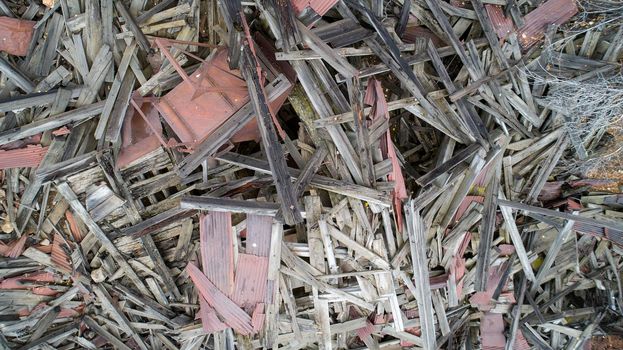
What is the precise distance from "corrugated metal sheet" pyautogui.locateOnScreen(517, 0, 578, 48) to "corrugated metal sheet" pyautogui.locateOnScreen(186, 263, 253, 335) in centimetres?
319

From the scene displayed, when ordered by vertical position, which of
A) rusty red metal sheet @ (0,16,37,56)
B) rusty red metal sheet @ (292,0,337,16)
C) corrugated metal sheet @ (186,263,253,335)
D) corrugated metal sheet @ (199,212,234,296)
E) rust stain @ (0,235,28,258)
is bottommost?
corrugated metal sheet @ (186,263,253,335)

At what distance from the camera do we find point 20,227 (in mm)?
4070

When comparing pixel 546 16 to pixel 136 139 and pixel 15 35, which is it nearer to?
pixel 136 139

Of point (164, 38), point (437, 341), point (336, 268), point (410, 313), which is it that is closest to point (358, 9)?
point (164, 38)

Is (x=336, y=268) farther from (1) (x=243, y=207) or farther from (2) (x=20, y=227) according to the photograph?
(2) (x=20, y=227)

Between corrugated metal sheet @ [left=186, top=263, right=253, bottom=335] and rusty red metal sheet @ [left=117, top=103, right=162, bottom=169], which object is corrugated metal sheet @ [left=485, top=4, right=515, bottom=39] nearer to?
rusty red metal sheet @ [left=117, top=103, right=162, bottom=169]

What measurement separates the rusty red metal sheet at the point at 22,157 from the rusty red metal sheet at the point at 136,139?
608mm

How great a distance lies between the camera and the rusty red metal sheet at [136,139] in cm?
383

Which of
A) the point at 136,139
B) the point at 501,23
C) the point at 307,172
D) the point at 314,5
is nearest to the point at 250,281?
the point at 307,172

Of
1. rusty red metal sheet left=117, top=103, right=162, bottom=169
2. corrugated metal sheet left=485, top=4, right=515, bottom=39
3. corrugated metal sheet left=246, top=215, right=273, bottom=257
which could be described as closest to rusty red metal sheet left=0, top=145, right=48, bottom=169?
rusty red metal sheet left=117, top=103, right=162, bottom=169

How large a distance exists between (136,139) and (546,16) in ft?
11.3

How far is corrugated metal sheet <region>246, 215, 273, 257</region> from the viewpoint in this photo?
12.8 feet

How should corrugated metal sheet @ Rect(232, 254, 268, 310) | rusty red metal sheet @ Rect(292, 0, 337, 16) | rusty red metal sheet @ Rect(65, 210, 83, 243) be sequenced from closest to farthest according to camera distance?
rusty red metal sheet @ Rect(292, 0, 337, 16)
corrugated metal sheet @ Rect(232, 254, 268, 310)
rusty red metal sheet @ Rect(65, 210, 83, 243)

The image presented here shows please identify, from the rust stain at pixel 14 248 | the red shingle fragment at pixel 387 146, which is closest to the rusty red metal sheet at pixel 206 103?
the red shingle fragment at pixel 387 146
